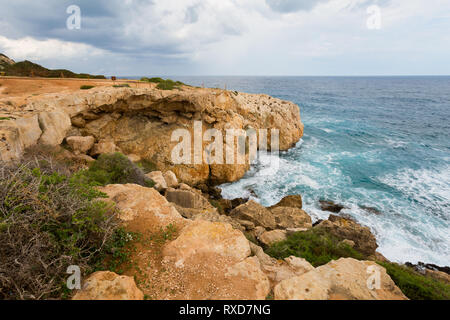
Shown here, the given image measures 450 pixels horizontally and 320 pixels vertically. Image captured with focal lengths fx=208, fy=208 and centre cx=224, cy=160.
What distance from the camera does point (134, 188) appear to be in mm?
8109

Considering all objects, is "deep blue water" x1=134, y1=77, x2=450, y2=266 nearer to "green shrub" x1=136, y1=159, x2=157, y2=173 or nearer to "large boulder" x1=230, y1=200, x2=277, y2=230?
"large boulder" x1=230, y1=200, x2=277, y2=230

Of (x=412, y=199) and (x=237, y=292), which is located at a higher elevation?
(x=237, y=292)

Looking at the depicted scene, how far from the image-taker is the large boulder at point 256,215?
11.2 metres

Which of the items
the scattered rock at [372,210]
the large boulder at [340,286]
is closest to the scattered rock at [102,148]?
the large boulder at [340,286]

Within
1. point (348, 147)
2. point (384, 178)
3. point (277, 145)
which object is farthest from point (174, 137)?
point (348, 147)

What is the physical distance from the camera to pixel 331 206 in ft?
50.7


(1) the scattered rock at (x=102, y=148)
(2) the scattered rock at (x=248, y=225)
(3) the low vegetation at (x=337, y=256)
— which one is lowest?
(2) the scattered rock at (x=248, y=225)

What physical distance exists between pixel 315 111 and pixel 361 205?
121 feet

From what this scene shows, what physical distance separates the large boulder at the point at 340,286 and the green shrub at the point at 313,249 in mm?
2128

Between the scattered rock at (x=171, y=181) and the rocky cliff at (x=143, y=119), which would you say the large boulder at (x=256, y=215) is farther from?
the rocky cliff at (x=143, y=119)
